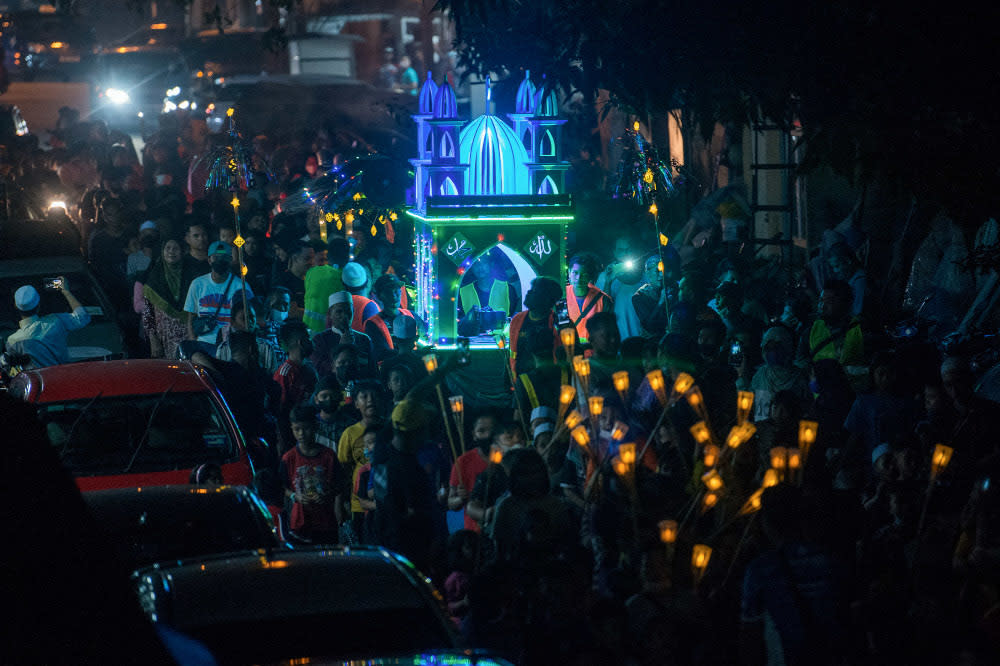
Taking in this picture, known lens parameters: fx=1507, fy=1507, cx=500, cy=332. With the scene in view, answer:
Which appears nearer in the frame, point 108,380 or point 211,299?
point 108,380

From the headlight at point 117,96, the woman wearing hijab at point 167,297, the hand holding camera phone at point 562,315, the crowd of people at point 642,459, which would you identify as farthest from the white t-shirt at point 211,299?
the headlight at point 117,96

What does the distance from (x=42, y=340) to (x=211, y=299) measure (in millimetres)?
1767

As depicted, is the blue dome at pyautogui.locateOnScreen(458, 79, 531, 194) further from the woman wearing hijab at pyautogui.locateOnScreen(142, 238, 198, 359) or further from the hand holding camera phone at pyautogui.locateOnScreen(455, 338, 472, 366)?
the woman wearing hijab at pyautogui.locateOnScreen(142, 238, 198, 359)

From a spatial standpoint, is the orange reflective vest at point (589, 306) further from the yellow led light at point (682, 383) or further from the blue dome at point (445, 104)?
the yellow led light at point (682, 383)

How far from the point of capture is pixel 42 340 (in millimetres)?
12219

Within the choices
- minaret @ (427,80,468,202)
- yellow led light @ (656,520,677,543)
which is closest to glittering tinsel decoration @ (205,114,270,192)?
minaret @ (427,80,468,202)

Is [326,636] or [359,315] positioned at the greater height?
[359,315]

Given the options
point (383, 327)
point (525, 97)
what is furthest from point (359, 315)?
point (525, 97)

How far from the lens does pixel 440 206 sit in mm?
13680

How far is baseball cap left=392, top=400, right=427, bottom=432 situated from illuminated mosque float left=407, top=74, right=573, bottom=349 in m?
4.64

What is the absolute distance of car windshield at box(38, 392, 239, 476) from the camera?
9.18 m

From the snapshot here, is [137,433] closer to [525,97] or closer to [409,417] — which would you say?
[409,417]

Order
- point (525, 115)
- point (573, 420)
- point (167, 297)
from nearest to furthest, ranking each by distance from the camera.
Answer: point (573, 420)
point (167, 297)
point (525, 115)

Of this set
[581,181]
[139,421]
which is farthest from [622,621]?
[581,181]
